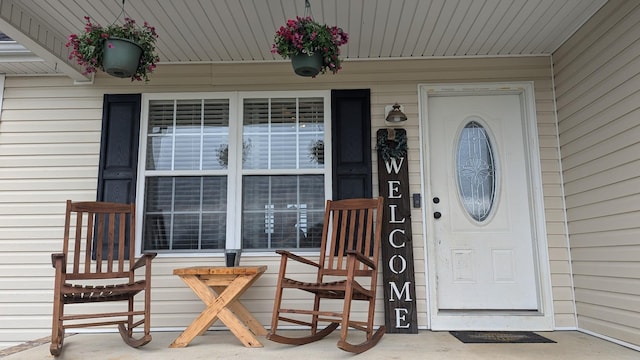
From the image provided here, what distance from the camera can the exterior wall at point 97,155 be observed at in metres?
3.44

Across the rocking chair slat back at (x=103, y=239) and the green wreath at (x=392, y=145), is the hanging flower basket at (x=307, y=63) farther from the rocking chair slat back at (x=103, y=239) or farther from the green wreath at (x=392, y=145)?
the rocking chair slat back at (x=103, y=239)

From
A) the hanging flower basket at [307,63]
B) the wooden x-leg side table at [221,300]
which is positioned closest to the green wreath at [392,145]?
the hanging flower basket at [307,63]

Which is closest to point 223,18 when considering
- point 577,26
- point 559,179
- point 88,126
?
point 88,126

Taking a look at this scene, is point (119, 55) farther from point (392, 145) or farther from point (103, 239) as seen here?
point (392, 145)


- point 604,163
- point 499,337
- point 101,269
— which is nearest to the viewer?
point 604,163

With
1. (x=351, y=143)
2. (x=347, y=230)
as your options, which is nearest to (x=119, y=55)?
(x=351, y=143)

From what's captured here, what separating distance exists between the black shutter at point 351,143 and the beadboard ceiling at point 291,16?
0.39m

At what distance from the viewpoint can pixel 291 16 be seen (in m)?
3.09

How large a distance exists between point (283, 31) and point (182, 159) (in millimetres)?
1547

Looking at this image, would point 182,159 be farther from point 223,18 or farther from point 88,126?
point 223,18

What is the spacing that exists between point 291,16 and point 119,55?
1183 millimetres

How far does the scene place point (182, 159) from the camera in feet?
12.0

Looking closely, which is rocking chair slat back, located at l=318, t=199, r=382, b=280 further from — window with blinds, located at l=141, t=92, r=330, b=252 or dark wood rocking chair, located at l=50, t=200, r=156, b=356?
dark wood rocking chair, located at l=50, t=200, r=156, b=356

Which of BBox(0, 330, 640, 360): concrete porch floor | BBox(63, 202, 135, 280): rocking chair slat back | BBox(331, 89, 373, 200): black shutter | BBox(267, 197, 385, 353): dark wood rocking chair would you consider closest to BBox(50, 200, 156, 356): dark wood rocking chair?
BBox(63, 202, 135, 280): rocking chair slat back
